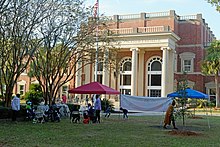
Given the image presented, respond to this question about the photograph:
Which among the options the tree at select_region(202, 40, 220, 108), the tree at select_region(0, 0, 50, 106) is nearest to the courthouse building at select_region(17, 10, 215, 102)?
the tree at select_region(202, 40, 220, 108)

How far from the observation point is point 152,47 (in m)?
46.7

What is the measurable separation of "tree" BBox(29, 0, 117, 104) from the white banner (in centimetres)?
487

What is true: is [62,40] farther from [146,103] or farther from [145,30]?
[145,30]

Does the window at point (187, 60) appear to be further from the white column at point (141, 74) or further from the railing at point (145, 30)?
the railing at point (145, 30)

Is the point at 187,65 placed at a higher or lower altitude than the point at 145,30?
lower

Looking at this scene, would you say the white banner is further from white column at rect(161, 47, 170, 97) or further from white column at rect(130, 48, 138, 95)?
white column at rect(130, 48, 138, 95)

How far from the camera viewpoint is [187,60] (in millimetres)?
53000

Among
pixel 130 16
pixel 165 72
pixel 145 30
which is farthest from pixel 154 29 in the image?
pixel 130 16

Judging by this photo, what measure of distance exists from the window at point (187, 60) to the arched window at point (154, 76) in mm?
4656

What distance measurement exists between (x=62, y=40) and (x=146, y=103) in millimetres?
7164

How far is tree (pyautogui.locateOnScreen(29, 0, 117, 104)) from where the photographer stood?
2352 cm

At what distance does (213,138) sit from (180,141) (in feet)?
6.98

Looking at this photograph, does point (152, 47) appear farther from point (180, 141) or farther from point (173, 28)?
point (180, 141)

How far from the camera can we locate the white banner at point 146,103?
22547 millimetres
